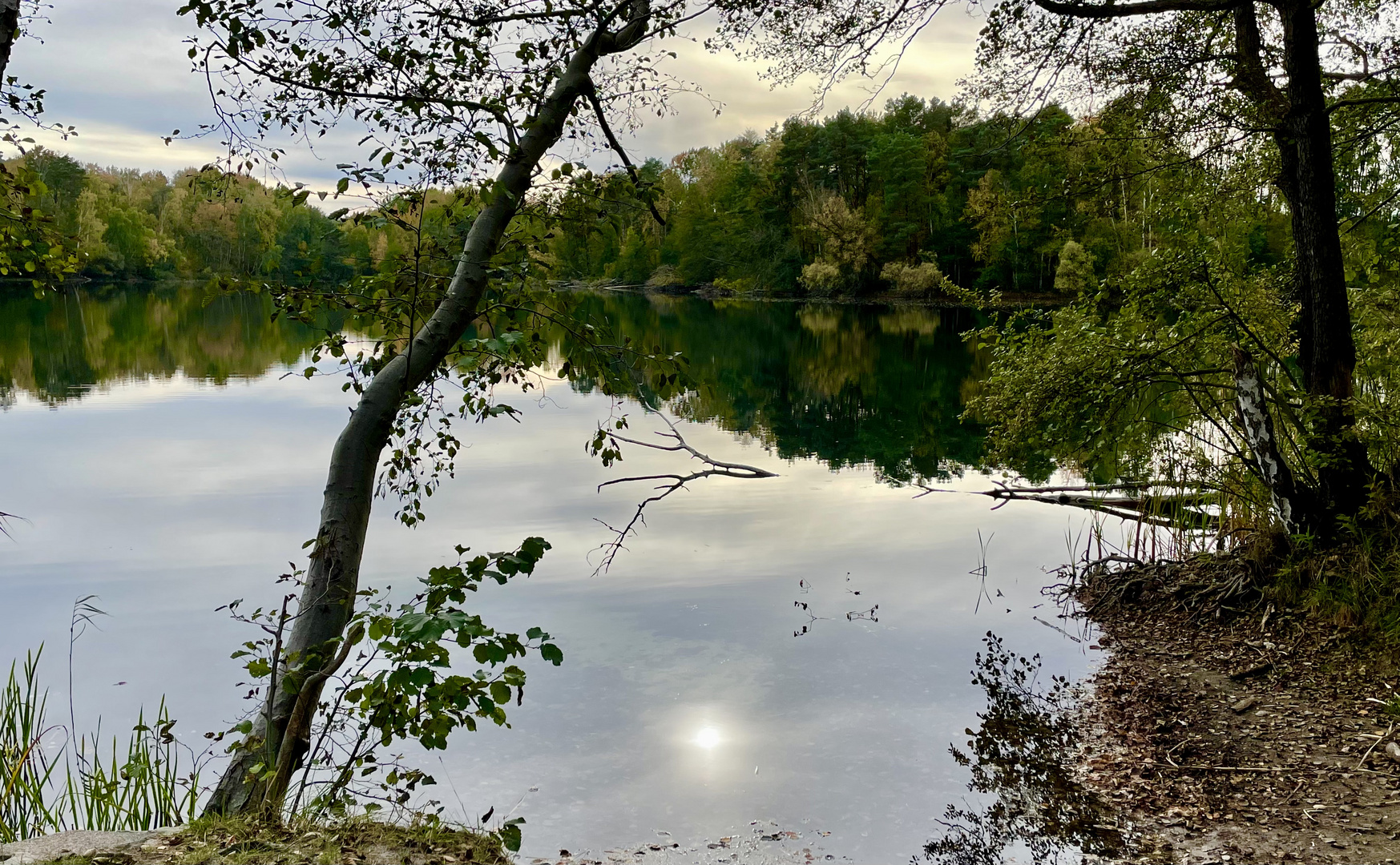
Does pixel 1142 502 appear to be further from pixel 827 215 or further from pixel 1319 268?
pixel 827 215

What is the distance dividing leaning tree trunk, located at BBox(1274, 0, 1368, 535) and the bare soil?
1213 millimetres

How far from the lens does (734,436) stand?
20.2 meters

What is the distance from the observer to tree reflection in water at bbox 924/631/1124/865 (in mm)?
5328

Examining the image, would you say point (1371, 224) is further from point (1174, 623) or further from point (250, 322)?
point (250, 322)

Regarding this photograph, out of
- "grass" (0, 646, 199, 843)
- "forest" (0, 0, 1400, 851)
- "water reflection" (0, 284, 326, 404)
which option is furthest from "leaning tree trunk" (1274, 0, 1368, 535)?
"water reflection" (0, 284, 326, 404)

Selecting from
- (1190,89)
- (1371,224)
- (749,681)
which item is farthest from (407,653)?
(1371,224)

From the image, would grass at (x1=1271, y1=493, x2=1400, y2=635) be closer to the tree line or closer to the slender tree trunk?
the tree line

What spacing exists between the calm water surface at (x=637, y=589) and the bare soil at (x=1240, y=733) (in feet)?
2.63

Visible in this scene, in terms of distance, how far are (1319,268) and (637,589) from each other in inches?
267

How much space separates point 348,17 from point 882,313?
53.0m

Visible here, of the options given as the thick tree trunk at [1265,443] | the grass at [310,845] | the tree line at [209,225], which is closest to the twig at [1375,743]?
the thick tree trunk at [1265,443]

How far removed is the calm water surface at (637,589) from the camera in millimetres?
6188

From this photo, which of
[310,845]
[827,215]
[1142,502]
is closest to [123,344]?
[1142,502]

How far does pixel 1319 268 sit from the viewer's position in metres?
7.68
